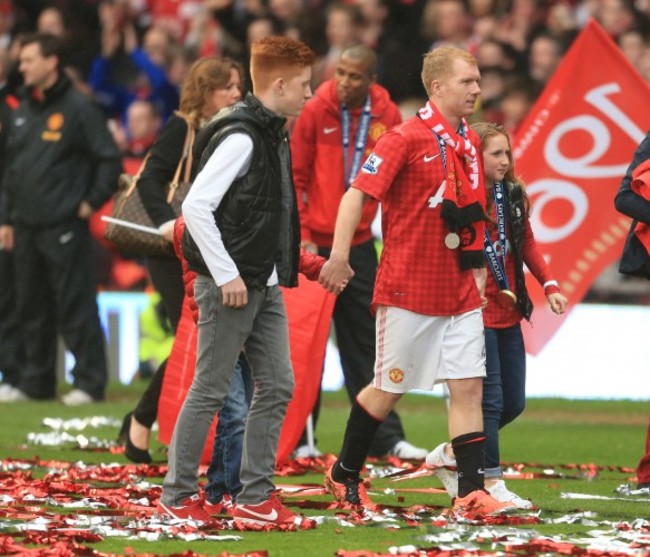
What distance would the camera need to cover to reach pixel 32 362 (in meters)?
15.2

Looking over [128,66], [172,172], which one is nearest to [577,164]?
[172,172]

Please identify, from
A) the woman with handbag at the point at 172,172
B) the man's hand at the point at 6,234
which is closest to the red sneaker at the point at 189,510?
the woman with handbag at the point at 172,172

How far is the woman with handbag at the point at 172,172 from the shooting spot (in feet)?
30.9

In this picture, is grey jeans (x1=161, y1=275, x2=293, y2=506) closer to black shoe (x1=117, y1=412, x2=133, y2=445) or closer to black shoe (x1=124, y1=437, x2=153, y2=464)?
black shoe (x1=124, y1=437, x2=153, y2=464)

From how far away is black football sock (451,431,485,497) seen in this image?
793cm

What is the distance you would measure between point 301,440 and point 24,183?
16.0 feet

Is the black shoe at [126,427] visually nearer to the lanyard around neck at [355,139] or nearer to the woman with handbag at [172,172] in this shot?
the woman with handbag at [172,172]

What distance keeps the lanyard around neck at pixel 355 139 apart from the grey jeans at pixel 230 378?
333 centimetres

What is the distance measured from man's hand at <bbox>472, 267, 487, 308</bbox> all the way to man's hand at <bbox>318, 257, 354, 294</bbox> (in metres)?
0.71

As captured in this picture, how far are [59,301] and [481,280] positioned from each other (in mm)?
7409

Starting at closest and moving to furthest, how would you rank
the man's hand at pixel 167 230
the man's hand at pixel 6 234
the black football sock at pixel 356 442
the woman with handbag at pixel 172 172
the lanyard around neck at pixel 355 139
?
the black football sock at pixel 356 442 < the man's hand at pixel 167 230 < the woman with handbag at pixel 172 172 < the lanyard around neck at pixel 355 139 < the man's hand at pixel 6 234

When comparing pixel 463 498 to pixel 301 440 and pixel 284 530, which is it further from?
pixel 301 440

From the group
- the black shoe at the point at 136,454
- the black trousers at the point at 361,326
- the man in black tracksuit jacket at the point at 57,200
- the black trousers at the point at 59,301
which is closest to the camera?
the black shoe at the point at 136,454

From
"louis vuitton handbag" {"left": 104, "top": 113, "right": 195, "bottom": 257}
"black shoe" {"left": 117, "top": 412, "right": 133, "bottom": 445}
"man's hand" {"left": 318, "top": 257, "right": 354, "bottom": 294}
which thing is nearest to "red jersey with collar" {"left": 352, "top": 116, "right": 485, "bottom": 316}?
"man's hand" {"left": 318, "top": 257, "right": 354, "bottom": 294}
